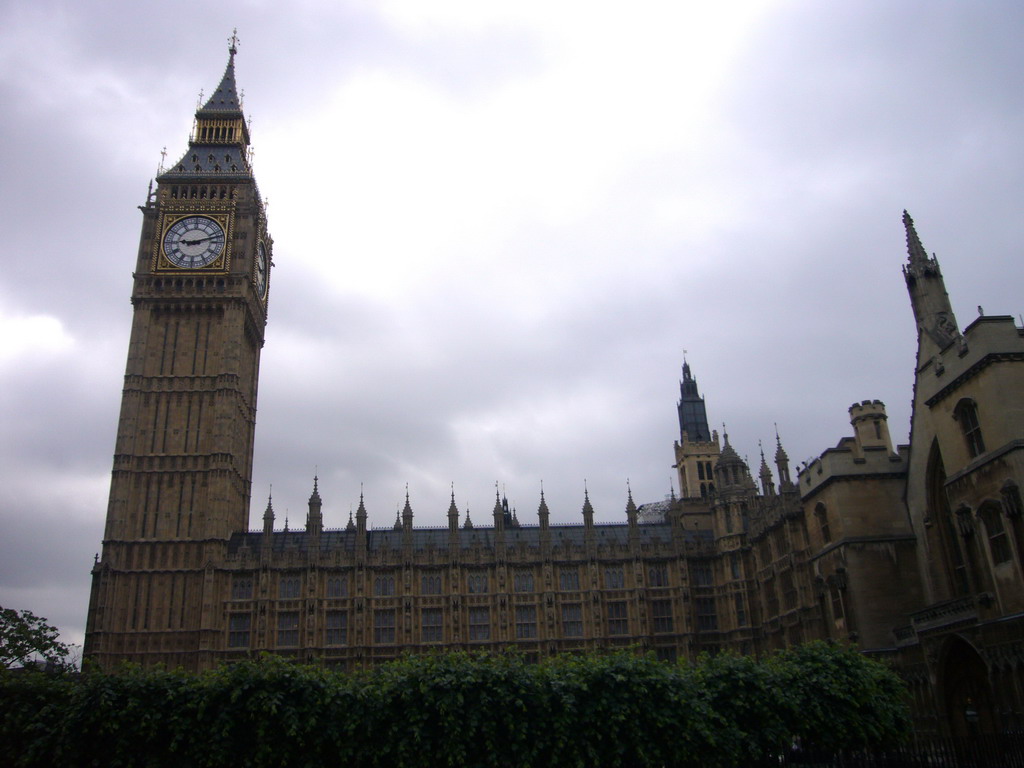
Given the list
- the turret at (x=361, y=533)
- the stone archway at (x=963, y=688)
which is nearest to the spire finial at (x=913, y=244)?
the stone archway at (x=963, y=688)

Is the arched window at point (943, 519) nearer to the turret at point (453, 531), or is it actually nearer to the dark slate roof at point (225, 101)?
the turret at point (453, 531)

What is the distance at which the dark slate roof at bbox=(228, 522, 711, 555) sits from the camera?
66.3m

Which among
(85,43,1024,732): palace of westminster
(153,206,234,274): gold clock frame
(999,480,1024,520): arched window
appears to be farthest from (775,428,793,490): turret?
(153,206,234,274): gold clock frame

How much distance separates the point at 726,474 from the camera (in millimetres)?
67875

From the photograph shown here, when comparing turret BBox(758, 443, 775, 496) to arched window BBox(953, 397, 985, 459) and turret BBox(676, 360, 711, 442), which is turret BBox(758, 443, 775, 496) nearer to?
arched window BBox(953, 397, 985, 459)

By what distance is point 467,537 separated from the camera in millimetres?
68812

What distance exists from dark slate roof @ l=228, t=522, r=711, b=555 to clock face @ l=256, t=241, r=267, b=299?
2421 centimetres

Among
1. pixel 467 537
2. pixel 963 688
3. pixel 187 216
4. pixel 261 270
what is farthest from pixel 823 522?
pixel 187 216

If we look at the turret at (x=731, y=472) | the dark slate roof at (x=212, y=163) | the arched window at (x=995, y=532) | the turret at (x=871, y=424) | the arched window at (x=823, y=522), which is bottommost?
the arched window at (x=995, y=532)

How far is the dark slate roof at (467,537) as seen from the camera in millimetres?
66312

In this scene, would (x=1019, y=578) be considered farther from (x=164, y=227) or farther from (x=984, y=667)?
(x=164, y=227)

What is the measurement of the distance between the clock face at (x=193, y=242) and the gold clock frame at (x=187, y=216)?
25cm

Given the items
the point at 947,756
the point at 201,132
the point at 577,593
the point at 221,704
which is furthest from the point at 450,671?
the point at 201,132

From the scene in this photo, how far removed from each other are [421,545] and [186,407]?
2233 cm
